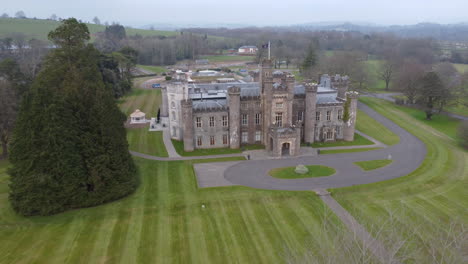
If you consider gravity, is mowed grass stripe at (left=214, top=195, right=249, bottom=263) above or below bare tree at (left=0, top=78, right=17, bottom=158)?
below

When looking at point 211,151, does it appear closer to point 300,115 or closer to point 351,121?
point 300,115

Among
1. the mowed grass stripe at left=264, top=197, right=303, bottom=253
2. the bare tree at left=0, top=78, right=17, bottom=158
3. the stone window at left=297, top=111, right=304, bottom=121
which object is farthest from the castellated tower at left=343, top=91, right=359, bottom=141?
the bare tree at left=0, top=78, right=17, bottom=158

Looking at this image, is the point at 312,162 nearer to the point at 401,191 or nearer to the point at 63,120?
the point at 401,191

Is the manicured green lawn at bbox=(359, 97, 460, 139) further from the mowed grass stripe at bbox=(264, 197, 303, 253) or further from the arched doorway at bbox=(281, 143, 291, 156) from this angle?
the mowed grass stripe at bbox=(264, 197, 303, 253)

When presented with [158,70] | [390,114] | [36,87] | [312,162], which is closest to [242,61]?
[158,70]

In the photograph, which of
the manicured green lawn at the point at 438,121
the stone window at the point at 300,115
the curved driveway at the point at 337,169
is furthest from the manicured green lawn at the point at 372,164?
the manicured green lawn at the point at 438,121

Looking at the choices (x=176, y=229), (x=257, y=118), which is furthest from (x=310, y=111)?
(x=176, y=229)
